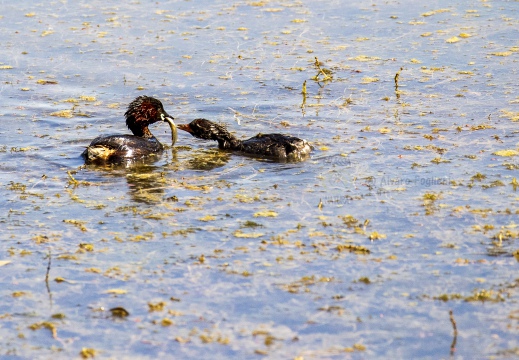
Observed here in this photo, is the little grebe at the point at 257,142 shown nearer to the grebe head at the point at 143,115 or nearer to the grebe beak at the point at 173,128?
the grebe beak at the point at 173,128

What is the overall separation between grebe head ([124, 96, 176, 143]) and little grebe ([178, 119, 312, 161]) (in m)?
0.24

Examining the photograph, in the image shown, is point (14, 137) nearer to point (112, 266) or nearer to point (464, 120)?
point (112, 266)

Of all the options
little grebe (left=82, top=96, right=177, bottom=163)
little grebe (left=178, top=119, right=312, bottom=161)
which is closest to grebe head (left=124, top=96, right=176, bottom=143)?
little grebe (left=82, top=96, right=177, bottom=163)

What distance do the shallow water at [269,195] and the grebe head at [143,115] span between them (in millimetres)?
456

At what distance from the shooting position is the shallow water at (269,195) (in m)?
6.45

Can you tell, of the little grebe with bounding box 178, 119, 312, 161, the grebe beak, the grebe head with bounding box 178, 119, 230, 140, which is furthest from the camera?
the grebe beak

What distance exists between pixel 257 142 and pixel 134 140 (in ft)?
4.82

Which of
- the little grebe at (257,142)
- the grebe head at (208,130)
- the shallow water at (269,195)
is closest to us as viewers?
the shallow water at (269,195)

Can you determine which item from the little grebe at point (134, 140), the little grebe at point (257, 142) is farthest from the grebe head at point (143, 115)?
the little grebe at point (257, 142)

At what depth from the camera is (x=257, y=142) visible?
1105 centimetres

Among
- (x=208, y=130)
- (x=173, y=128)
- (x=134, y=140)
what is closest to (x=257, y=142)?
(x=208, y=130)

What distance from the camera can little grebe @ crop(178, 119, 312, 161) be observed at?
35.1 feet

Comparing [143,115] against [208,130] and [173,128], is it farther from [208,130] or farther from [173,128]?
[208,130]

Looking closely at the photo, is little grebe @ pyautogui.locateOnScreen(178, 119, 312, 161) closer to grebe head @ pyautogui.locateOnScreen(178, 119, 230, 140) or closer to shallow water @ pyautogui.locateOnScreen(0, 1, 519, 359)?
grebe head @ pyautogui.locateOnScreen(178, 119, 230, 140)
